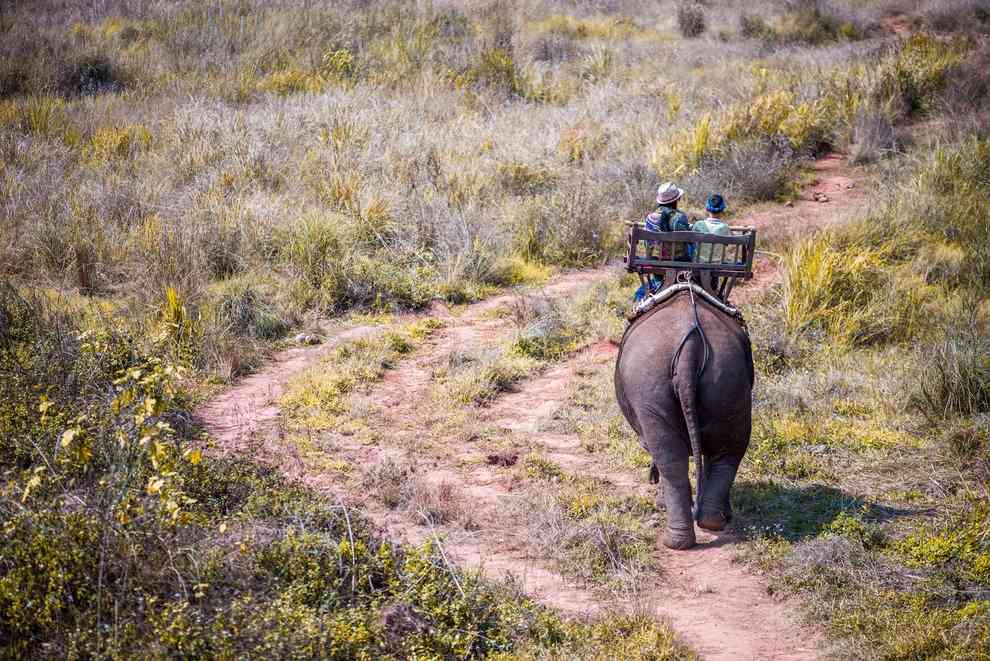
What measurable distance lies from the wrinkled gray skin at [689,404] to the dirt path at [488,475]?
30cm

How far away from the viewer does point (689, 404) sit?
18.3ft

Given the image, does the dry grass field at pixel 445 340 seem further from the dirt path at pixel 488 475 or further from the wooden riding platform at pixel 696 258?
the wooden riding platform at pixel 696 258

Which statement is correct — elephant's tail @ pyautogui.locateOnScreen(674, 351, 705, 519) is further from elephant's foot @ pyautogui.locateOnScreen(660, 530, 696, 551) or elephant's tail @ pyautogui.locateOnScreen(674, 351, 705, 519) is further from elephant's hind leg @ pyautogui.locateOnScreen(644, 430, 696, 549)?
elephant's foot @ pyautogui.locateOnScreen(660, 530, 696, 551)

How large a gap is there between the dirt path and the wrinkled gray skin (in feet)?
0.98

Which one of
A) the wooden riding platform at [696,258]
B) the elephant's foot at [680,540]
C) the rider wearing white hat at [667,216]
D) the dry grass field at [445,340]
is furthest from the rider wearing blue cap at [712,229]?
the elephant's foot at [680,540]

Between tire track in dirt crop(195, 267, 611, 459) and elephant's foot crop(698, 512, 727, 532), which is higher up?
elephant's foot crop(698, 512, 727, 532)

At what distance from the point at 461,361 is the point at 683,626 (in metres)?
4.52

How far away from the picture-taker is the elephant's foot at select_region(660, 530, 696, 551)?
228 inches

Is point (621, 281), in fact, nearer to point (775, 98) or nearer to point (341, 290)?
point (341, 290)

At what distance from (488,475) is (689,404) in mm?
1984

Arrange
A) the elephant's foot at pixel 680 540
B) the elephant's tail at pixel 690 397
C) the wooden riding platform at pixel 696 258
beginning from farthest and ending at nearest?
the wooden riding platform at pixel 696 258 → the elephant's foot at pixel 680 540 → the elephant's tail at pixel 690 397

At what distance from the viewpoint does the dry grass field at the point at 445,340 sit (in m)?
4.72

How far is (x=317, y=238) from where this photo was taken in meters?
10.7

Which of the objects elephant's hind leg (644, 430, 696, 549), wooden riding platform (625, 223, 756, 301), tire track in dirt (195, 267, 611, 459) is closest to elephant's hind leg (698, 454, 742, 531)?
elephant's hind leg (644, 430, 696, 549)
